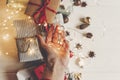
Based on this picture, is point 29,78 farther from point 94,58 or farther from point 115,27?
point 115,27

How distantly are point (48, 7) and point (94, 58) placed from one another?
320 millimetres

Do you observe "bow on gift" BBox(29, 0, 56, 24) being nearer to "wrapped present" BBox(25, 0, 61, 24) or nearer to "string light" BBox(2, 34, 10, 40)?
"wrapped present" BBox(25, 0, 61, 24)

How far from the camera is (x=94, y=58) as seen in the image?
1.27 metres

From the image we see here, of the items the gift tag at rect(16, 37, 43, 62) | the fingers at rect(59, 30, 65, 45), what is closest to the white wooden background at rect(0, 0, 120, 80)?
the fingers at rect(59, 30, 65, 45)

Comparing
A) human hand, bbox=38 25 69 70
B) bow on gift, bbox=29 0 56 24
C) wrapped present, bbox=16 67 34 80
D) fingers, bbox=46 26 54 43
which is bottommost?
wrapped present, bbox=16 67 34 80

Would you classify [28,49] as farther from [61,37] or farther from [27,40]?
[61,37]

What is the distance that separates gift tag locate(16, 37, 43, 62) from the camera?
1072mm

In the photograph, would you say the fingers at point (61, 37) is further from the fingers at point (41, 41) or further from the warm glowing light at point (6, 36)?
the warm glowing light at point (6, 36)

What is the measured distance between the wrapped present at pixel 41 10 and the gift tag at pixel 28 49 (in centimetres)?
8

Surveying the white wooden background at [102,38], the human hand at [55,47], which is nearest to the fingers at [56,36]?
the human hand at [55,47]

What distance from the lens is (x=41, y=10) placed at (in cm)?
111

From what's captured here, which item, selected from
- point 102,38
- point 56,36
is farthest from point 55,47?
point 102,38

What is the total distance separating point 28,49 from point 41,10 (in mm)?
157

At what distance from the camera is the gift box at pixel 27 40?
3.54ft
